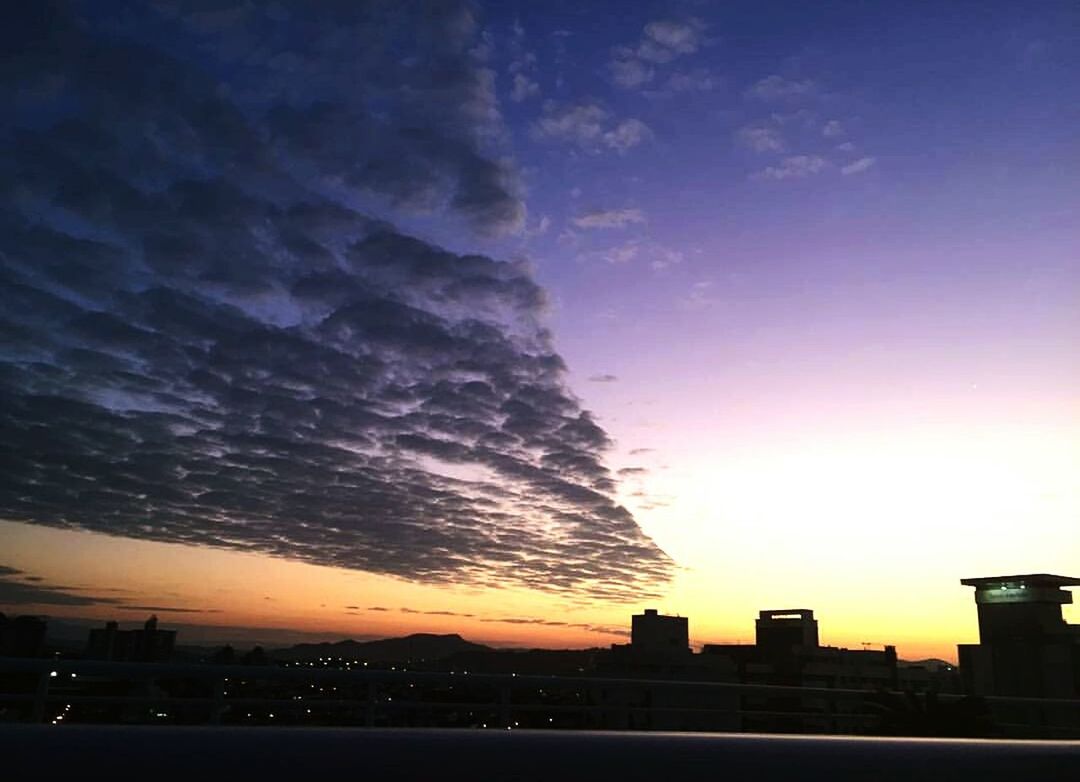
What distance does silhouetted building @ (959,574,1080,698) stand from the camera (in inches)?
2486

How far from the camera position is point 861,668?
10438cm

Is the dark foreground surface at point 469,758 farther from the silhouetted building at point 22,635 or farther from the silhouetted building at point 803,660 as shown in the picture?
the silhouetted building at point 803,660

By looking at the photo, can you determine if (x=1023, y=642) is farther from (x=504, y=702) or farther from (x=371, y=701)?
(x=371, y=701)

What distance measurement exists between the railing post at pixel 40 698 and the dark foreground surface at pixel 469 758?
4319 millimetres

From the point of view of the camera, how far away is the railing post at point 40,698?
856cm

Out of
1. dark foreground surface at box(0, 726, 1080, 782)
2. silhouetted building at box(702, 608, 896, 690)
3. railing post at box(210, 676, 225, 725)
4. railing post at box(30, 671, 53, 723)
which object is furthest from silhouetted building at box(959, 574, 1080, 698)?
dark foreground surface at box(0, 726, 1080, 782)

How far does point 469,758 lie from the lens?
12.2 ft

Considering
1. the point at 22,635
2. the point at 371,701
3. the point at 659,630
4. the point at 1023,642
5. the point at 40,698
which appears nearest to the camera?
the point at 40,698

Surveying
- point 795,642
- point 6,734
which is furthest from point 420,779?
point 795,642

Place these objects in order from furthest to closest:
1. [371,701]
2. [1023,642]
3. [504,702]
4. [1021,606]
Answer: [1021,606], [1023,642], [504,702], [371,701]

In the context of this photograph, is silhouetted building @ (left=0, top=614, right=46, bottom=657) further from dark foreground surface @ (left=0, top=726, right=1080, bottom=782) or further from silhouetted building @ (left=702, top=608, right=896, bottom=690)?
silhouetted building @ (left=702, top=608, right=896, bottom=690)

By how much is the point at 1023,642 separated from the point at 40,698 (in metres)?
78.2

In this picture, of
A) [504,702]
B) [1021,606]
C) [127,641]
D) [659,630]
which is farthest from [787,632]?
[504,702]

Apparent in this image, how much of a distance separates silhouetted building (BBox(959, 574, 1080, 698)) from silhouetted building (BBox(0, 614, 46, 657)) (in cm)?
6011
